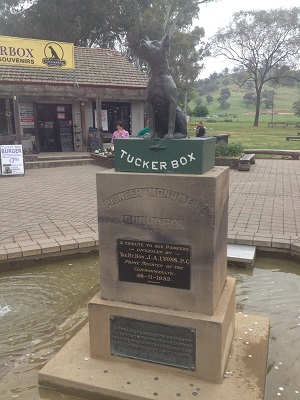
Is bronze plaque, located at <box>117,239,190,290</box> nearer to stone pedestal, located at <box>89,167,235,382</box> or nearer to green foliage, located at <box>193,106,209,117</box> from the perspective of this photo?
stone pedestal, located at <box>89,167,235,382</box>

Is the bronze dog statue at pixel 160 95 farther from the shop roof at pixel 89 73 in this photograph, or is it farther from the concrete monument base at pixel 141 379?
the shop roof at pixel 89 73

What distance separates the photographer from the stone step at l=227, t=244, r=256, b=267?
5.04 m

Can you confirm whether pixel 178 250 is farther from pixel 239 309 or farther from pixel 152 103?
pixel 239 309

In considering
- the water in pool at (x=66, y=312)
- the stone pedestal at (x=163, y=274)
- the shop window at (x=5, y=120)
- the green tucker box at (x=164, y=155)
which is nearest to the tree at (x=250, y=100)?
the shop window at (x=5, y=120)

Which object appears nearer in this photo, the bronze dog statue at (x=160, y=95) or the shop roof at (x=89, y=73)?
the bronze dog statue at (x=160, y=95)

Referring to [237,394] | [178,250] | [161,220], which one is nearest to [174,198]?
[161,220]

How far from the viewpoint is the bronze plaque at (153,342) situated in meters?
2.78

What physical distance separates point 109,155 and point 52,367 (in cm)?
1149

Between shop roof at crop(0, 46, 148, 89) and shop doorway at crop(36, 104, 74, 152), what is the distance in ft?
4.49

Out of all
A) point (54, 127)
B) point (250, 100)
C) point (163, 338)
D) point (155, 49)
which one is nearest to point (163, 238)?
point (163, 338)

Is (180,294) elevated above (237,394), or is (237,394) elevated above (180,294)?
(180,294)

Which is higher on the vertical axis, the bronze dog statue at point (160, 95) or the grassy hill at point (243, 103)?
the grassy hill at point (243, 103)

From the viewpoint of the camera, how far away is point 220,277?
9.93 ft

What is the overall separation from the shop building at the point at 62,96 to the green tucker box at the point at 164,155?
42.4 ft
